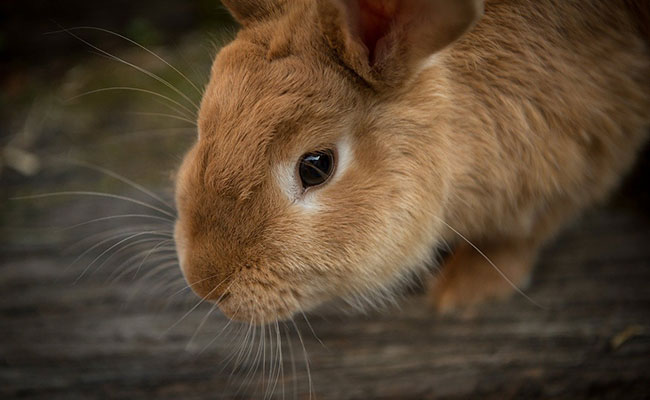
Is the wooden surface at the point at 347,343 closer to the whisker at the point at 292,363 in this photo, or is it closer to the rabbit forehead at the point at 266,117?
the whisker at the point at 292,363

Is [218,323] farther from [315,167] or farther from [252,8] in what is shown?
[252,8]

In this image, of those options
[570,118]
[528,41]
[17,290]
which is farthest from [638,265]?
[17,290]

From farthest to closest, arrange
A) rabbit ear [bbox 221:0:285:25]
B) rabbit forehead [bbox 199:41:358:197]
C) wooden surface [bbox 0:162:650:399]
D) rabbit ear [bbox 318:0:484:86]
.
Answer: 1. wooden surface [bbox 0:162:650:399]
2. rabbit ear [bbox 221:0:285:25]
3. rabbit forehead [bbox 199:41:358:197]
4. rabbit ear [bbox 318:0:484:86]

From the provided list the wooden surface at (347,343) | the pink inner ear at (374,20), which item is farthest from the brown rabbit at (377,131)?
the wooden surface at (347,343)

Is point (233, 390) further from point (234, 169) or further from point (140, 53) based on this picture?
point (140, 53)

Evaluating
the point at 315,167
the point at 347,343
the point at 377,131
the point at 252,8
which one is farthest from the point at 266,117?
the point at 347,343

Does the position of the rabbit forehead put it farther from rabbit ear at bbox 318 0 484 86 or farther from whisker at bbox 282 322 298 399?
whisker at bbox 282 322 298 399

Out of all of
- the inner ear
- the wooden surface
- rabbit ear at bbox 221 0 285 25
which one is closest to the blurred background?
the wooden surface
